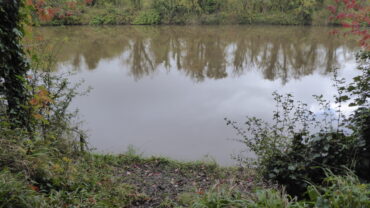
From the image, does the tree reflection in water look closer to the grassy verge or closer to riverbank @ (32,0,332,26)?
the grassy verge

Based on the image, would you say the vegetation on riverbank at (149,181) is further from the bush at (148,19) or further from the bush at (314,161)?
the bush at (148,19)

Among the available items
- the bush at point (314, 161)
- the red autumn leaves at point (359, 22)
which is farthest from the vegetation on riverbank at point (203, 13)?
the bush at point (314, 161)

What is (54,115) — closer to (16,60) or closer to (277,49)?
(16,60)

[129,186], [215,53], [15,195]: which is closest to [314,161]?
[129,186]

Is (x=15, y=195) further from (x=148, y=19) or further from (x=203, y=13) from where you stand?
(x=203, y=13)

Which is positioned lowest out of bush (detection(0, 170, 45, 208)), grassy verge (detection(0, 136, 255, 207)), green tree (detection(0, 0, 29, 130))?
grassy verge (detection(0, 136, 255, 207))

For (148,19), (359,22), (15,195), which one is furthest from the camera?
(148,19)

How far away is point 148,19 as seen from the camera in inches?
1032

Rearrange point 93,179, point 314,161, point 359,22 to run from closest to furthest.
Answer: point 314,161 < point 93,179 < point 359,22

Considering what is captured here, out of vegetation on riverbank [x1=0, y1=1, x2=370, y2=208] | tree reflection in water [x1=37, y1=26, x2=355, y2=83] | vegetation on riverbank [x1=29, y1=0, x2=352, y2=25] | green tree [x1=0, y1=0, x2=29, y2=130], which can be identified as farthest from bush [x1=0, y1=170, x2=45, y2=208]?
vegetation on riverbank [x1=29, y1=0, x2=352, y2=25]

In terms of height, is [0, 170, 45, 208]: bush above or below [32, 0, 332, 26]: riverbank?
below

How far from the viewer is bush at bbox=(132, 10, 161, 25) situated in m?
26.1

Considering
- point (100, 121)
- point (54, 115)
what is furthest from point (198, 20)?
point (54, 115)

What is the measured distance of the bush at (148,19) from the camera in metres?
26.1
